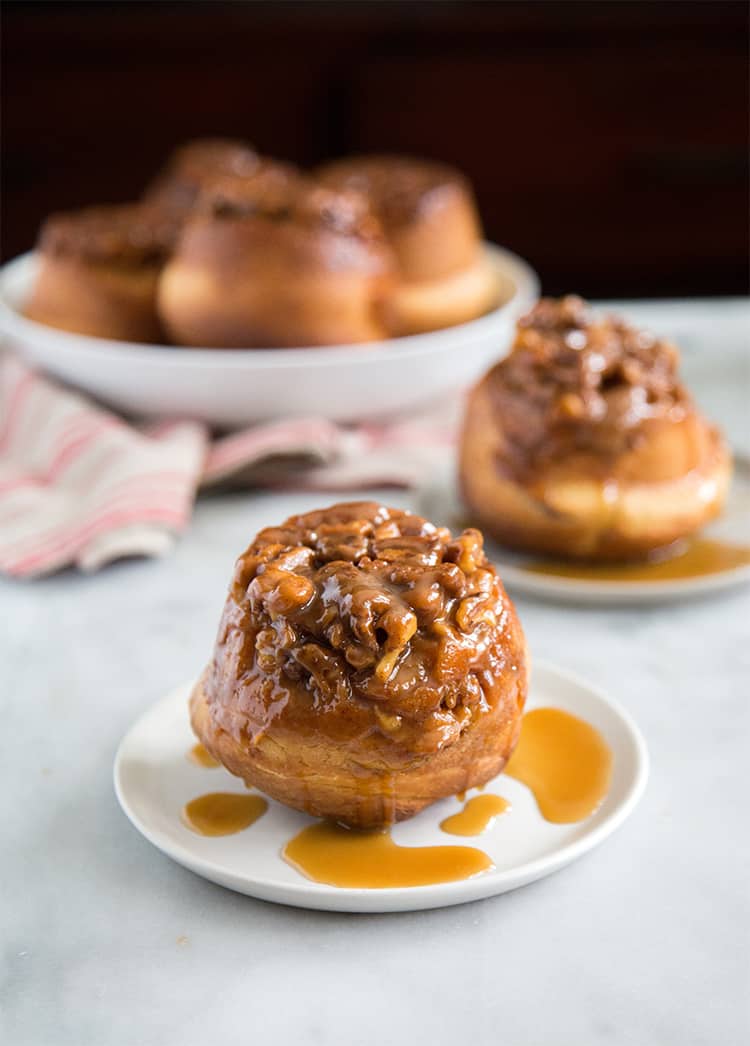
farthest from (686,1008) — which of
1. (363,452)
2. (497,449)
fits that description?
(363,452)

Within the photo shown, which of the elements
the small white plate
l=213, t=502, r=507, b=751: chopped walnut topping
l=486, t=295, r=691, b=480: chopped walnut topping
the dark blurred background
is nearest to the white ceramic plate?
l=486, t=295, r=691, b=480: chopped walnut topping

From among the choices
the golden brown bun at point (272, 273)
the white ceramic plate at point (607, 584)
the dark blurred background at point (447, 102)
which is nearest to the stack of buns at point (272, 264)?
the golden brown bun at point (272, 273)

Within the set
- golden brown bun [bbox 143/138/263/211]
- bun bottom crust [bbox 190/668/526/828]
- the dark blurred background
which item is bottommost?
the dark blurred background

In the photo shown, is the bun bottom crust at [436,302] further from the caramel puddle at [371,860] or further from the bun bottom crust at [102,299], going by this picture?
the caramel puddle at [371,860]

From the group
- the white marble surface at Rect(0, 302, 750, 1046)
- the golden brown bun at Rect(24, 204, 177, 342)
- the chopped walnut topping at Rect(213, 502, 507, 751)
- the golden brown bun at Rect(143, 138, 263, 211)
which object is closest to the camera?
the white marble surface at Rect(0, 302, 750, 1046)

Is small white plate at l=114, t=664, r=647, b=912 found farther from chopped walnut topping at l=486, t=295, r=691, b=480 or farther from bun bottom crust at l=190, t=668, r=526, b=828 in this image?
chopped walnut topping at l=486, t=295, r=691, b=480

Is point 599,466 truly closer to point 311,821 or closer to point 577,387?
point 577,387

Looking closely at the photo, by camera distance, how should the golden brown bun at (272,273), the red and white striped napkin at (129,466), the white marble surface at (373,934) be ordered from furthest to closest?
1. the golden brown bun at (272,273)
2. the red and white striped napkin at (129,466)
3. the white marble surface at (373,934)

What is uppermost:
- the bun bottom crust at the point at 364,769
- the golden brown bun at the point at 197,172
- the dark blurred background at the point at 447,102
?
the golden brown bun at the point at 197,172
